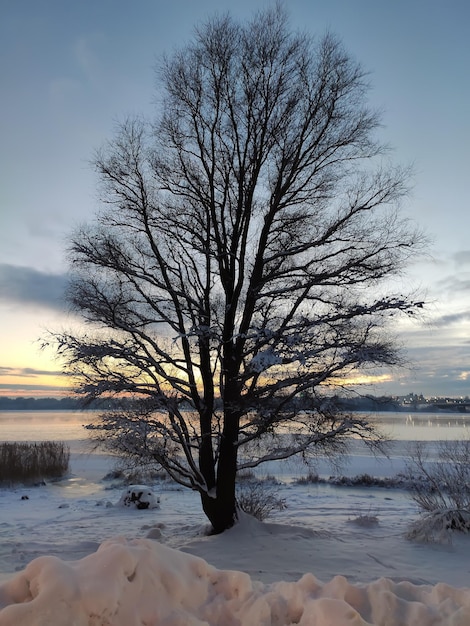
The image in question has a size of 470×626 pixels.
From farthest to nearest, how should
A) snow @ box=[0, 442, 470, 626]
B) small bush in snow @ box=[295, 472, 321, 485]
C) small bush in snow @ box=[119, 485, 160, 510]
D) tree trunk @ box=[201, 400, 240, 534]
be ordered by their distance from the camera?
small bush in snow @ box=[295, 472, 321, 485], small bush in snow @ box=[119, 485, 160, 510], tree trunk @ box=[201, 400, 240, 534], snow @ box=[0, 442, 470, 626]

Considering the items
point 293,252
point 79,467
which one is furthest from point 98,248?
point 79,467

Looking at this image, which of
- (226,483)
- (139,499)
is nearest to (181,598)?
(226,483)

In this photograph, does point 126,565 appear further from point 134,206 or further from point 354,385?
point 134,206

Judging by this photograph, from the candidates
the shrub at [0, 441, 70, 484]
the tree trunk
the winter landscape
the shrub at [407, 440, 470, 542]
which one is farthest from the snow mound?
the shrub at [0, 441, 70, 484]

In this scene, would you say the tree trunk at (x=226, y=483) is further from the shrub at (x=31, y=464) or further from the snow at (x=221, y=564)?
the shrub at (x=31, y=464)

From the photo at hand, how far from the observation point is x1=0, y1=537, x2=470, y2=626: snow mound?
10.3 feet

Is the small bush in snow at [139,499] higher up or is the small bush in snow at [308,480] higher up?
the small bush in snow at [139,499]

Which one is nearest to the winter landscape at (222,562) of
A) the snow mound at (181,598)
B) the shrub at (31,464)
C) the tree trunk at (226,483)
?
the snow mound at (181,598)

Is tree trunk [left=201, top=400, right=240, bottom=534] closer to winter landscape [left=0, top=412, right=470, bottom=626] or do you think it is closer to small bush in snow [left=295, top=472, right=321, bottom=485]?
winter landscape [left=0, top=412, right=470, bottom=626]

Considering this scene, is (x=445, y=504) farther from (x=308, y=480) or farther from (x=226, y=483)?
(x=308, y=480)

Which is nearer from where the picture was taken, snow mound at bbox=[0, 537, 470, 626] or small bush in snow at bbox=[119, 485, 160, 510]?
snow mound at bbox=[0, 537, 470, 626]

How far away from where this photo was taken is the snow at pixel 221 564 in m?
3.26

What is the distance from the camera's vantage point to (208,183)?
11.9 m

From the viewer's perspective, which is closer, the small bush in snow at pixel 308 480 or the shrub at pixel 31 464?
the shrub at pixel 31 464
